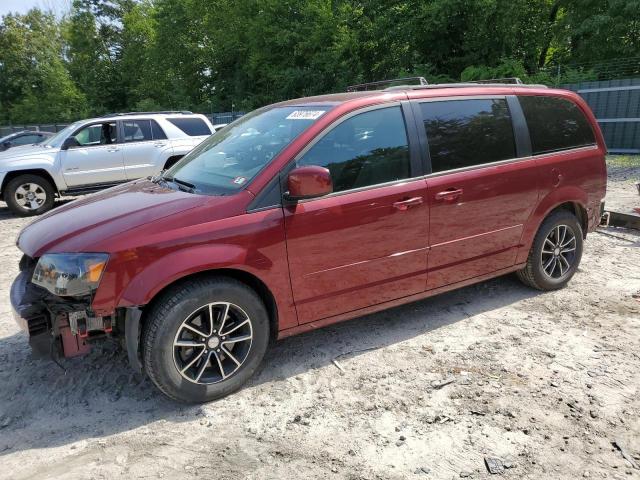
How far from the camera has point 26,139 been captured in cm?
1565

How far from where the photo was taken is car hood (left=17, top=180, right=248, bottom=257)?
9.57ft

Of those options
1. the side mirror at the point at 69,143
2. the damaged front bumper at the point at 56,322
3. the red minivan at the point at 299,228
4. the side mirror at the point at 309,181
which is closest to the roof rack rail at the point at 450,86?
the red minivan at the point at 299,228

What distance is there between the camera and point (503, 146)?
414cm

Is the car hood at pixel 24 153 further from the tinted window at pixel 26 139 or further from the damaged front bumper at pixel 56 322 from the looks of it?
the damaged front bumper at pixel 56 322

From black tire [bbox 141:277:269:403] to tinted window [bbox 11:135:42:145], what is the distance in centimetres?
1498

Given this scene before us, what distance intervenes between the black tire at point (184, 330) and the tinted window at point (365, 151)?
967mm

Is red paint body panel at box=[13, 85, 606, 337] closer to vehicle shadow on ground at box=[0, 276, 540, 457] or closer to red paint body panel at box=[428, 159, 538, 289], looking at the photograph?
red paint body panel at box=[428, 159, 538, 289]

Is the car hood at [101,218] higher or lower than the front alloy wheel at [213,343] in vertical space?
higher

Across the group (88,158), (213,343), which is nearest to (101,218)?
(213,343)

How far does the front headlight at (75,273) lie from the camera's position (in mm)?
2795

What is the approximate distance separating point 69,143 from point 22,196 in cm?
131

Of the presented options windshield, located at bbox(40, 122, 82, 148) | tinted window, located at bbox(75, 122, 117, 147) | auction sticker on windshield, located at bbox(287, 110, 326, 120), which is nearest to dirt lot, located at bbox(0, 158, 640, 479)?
auction sticker on windshield, located at bbox(287, 110, 326, 120)

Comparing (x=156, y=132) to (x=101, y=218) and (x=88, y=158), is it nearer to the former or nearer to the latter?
(x=88, y=158)

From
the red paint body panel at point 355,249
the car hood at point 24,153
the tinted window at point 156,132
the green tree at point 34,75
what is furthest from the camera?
the green tree at point 34,75
